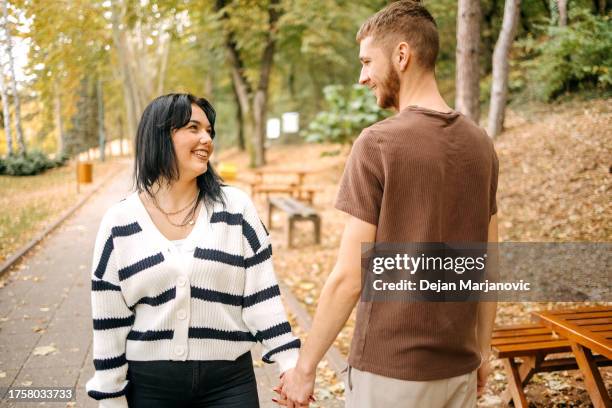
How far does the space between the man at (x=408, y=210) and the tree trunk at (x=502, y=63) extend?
770 centimetres

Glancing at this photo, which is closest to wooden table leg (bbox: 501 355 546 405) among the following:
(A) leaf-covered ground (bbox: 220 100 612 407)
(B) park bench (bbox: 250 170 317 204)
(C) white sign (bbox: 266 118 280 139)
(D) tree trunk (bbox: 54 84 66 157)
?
(A) leaf-covered ground (bbox: 220 100 612 407)

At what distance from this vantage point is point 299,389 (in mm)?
1938

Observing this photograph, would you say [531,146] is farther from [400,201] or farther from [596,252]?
[400,201]

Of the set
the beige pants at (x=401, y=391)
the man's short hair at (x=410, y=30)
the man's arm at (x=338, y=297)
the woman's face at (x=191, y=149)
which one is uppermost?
the man's short hair at (x=410, y=30)

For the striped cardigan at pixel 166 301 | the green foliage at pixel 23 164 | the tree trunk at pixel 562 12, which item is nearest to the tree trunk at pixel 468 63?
the tree trunk at pixel 562 12

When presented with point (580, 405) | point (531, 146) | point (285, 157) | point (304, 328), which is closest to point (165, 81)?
point (285, 157)

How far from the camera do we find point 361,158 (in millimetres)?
1684

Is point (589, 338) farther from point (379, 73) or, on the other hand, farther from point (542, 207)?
point (542, 207)

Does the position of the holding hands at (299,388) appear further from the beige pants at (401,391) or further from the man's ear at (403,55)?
the man's ear at (403,55)

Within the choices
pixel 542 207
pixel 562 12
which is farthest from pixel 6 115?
pixel 562 12

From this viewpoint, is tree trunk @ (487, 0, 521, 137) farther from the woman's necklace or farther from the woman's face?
the woman's necklace

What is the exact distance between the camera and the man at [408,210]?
167 centimetres

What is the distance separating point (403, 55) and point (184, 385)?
1.47m

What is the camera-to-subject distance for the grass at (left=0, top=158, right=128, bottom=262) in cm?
754
